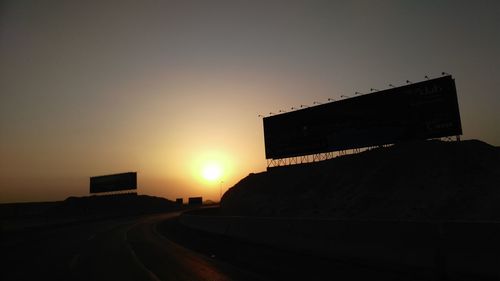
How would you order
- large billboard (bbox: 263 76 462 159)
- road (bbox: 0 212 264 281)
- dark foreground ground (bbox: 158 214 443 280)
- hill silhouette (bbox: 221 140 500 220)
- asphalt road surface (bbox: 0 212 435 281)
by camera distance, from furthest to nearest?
1. large billboard (bbox: 263 76 462 159)
2. hill silhouette (bbox: 221 140 500 220)
3. road (bbox: 0 212 264 281)
4. asphalt road surface (bbox: 0 212 435 281)
5. dark foreground ground (bbox: 158 214 443 280)

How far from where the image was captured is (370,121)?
4488 cm

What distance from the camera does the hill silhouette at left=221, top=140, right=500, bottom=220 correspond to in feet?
99.0

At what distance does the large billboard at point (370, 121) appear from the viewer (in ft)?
133

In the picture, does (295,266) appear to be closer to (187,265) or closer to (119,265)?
(187,265)

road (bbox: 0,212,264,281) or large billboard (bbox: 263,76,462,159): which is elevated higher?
large billboard (bbox: 263,76,462,159)

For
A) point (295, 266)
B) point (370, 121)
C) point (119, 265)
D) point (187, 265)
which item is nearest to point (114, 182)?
point (370, 121)

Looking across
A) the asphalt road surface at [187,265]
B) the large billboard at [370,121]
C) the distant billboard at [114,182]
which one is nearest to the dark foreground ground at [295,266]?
the asphalt road surface at [187,265]

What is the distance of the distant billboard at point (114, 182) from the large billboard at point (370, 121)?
2394 inches

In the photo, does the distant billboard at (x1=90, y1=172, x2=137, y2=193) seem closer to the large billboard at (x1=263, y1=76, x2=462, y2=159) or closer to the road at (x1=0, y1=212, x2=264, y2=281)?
the large billboard at (x1=263, y1=76, x2=462, y2=159)

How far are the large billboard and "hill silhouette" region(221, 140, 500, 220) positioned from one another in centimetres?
159

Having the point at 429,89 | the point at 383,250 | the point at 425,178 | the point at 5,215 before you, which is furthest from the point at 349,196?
the point at 5,215

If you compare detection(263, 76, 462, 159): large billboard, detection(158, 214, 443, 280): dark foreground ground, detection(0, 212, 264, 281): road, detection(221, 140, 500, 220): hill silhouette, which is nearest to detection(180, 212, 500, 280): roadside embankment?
detection(158, 214, 443, 280): dark foreground ground

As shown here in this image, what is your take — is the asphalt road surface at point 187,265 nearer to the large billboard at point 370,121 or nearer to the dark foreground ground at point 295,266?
the dark foreground ground at point 295,266

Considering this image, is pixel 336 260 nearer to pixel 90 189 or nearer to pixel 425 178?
pixel 425 178
